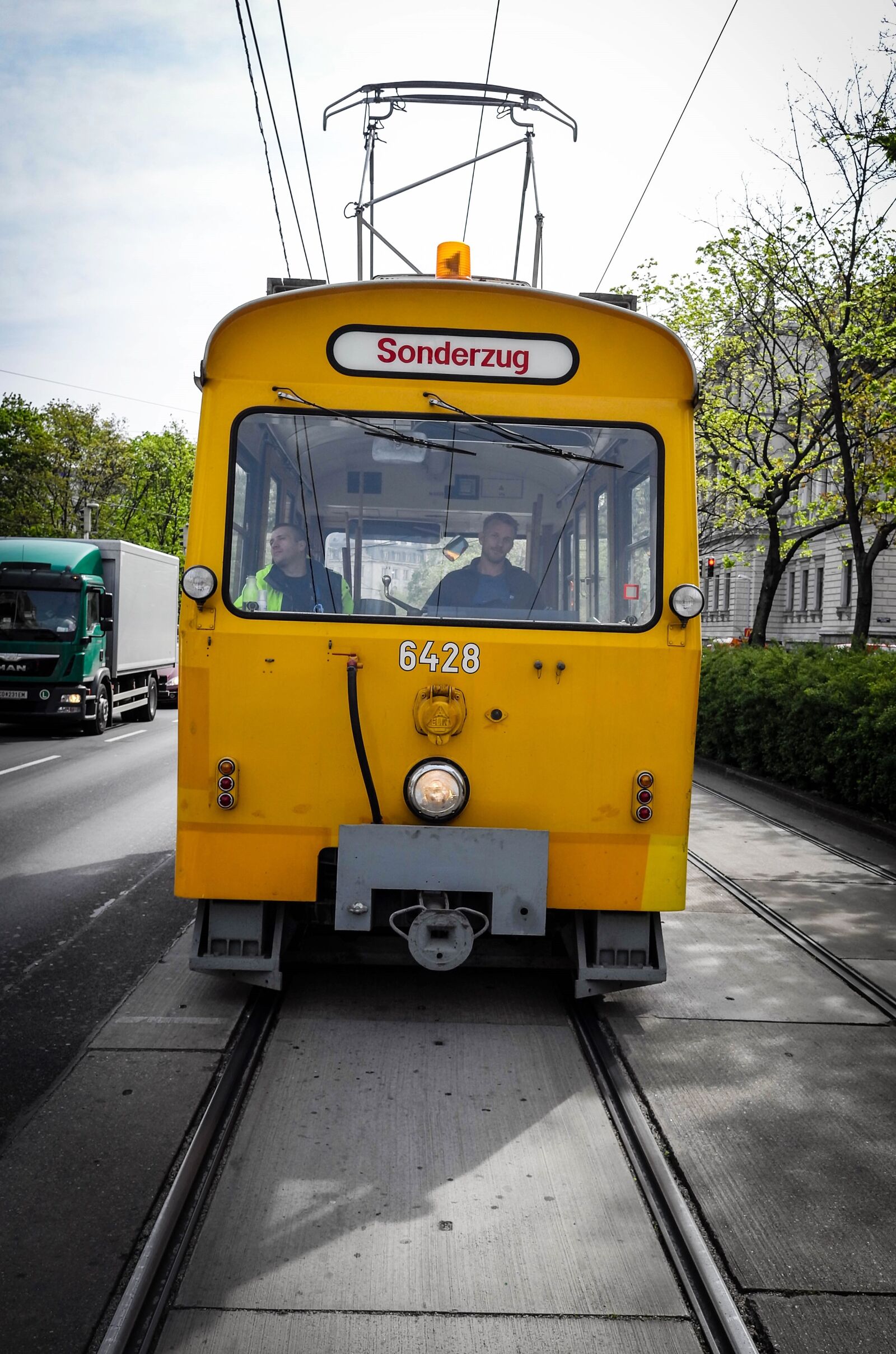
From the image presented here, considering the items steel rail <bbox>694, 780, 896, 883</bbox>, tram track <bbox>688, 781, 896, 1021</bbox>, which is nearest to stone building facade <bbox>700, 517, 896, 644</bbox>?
steel rail <bbox>694, 780, 896, 883</bbox>

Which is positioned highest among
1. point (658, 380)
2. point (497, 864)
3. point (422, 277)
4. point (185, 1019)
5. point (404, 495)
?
point (422, 277)

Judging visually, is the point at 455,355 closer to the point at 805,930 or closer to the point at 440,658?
the point at 440,658

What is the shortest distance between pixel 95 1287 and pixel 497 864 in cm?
220

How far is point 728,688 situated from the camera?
53.9 feet

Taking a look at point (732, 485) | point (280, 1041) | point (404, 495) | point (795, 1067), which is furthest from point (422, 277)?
point (732, 485)

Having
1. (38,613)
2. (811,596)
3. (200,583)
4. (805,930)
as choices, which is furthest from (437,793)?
(811,596)

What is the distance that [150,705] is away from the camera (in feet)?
85.4

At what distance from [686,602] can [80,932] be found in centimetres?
409

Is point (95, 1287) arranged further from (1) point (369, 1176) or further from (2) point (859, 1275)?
(2) point (859, 1275)

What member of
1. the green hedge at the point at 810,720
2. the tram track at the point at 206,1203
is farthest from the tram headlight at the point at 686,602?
the green hedge at the point at 810,720

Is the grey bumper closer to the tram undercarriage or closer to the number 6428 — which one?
the tram undercarriage

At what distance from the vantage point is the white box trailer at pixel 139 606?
878 inches

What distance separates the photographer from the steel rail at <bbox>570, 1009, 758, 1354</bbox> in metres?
2.96

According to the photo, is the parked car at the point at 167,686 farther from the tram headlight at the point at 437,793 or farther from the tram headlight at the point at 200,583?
the tram headlight at the point at 437,793
